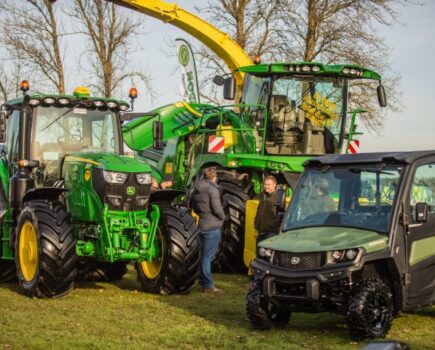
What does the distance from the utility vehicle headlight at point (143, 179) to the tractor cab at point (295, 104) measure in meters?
3.50

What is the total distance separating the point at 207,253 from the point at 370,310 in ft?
14.0

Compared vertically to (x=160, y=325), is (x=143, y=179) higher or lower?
higher

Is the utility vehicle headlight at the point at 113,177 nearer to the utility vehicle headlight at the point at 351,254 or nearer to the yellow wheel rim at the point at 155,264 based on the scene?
the yellow wheel rim at the point at 155,264

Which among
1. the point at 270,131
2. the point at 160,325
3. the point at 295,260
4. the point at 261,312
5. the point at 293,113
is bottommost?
the point at 160,325

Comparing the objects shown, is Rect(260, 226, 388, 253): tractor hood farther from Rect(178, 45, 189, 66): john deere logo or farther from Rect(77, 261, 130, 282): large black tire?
Rect(178, 45, 189, 66): john deere logo

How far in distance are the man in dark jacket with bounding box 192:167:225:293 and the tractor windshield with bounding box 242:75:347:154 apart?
2.90 meters

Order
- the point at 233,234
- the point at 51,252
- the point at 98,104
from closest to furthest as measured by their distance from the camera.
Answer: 1. the point at 51,252
2. the point at 98,104
3. the point at 233,234

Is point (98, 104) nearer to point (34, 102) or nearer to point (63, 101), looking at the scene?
point (63, 101)

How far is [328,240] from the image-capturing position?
902cm

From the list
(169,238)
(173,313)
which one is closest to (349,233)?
(173,313)

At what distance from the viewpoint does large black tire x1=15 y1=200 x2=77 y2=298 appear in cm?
1128

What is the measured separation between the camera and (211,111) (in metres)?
17.7

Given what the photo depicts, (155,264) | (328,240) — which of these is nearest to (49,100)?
(155,264)

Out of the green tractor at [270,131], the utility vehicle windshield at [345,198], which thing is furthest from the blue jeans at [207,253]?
the utility vehicle windshield at [345,198]
